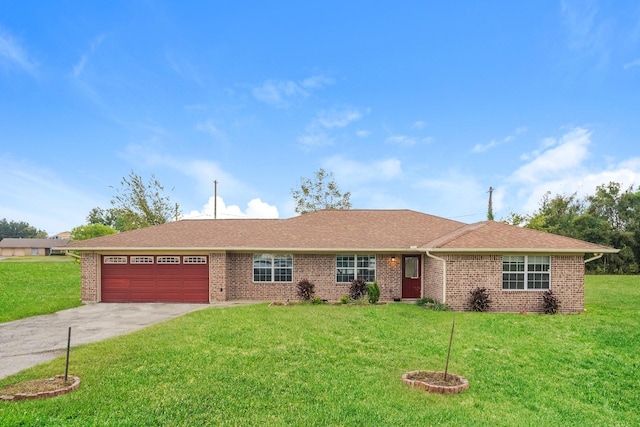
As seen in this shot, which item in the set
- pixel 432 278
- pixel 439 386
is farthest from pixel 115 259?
pixel 439 386

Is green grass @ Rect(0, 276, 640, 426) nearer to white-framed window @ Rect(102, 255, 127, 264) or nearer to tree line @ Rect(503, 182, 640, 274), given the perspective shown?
white-framed window @ Rect(102, 255, 127, 264)

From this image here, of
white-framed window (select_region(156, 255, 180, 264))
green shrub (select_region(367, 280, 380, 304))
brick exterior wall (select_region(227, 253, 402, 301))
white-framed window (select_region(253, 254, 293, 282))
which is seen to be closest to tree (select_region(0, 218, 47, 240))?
white-framed window (select_region(156, 255, 180, 264))

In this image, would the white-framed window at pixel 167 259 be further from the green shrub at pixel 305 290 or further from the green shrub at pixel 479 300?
the green shrub at pixel 479 300

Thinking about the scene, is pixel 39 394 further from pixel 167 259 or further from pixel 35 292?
pixel 35 292

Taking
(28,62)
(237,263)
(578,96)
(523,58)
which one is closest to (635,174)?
(578,96)

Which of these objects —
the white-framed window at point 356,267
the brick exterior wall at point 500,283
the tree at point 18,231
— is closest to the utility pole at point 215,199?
the white-framed window at point 356,267

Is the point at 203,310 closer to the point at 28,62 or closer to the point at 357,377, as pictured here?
the point at 357,377

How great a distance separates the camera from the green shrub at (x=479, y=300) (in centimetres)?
1420

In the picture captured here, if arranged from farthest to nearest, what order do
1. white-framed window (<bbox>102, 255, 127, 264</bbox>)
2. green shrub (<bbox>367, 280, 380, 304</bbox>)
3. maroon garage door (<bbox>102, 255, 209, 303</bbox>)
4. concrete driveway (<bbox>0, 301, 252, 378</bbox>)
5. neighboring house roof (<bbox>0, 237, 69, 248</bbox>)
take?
1. neighboring house roof (<bbox>0, 237, 69, 248</bbox>)
2. white-framed window (<bbox>102, 255, 127, 264</bbox>)
3. maroon garage door (<bbox>102, 255, 209, 303</bbox>)
4. green shrub (<bbox>367, 280, 380, 304</bbox>)
5. concrete driveway (<bbox>0, 301, 252, 378</bbox>)

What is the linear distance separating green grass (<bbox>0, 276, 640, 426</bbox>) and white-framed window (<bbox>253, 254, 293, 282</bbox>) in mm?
4866

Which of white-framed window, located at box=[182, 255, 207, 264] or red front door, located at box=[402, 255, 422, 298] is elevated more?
white-framed window, located at box=[182, 255, 207, 264]

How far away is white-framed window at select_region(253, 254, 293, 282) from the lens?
1689cm

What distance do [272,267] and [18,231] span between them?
404 feet

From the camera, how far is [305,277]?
16766 millimetres
